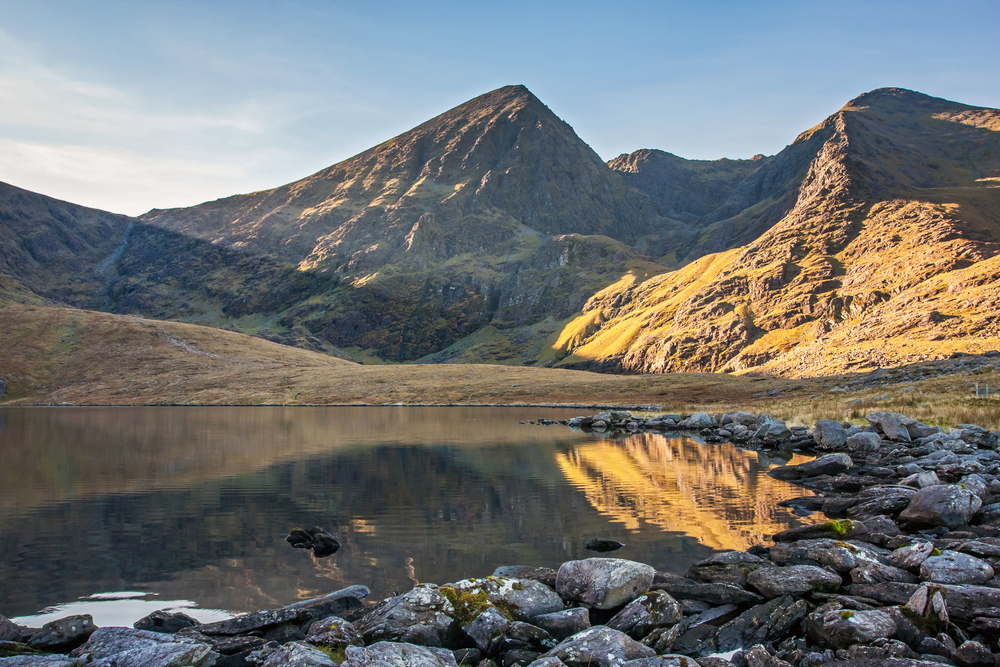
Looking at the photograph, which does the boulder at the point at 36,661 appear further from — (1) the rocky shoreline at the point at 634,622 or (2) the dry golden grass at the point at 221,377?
(2) the dry golden grass at the point at 221,377

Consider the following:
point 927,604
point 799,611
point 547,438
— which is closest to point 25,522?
point 799,611

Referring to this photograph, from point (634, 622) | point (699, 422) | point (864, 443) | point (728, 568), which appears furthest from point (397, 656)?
point (699, 422)

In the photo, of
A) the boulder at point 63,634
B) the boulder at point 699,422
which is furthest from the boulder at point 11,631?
the boulder at point 699,422

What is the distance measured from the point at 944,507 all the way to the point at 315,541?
59.3 ft

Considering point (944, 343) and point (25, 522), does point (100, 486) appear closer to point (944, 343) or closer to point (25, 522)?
point (25, 522)

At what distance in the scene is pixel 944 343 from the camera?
10600 cm

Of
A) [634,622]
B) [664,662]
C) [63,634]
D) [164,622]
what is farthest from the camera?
[164,622]

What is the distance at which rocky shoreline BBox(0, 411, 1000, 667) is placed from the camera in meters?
8.98

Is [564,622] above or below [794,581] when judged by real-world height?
below

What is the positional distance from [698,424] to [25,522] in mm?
50148

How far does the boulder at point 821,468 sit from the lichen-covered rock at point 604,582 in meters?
19.7

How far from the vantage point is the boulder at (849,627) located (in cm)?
939

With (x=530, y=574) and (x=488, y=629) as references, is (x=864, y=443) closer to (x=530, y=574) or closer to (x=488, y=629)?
(x=530, y=574)

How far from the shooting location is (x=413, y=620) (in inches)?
404
